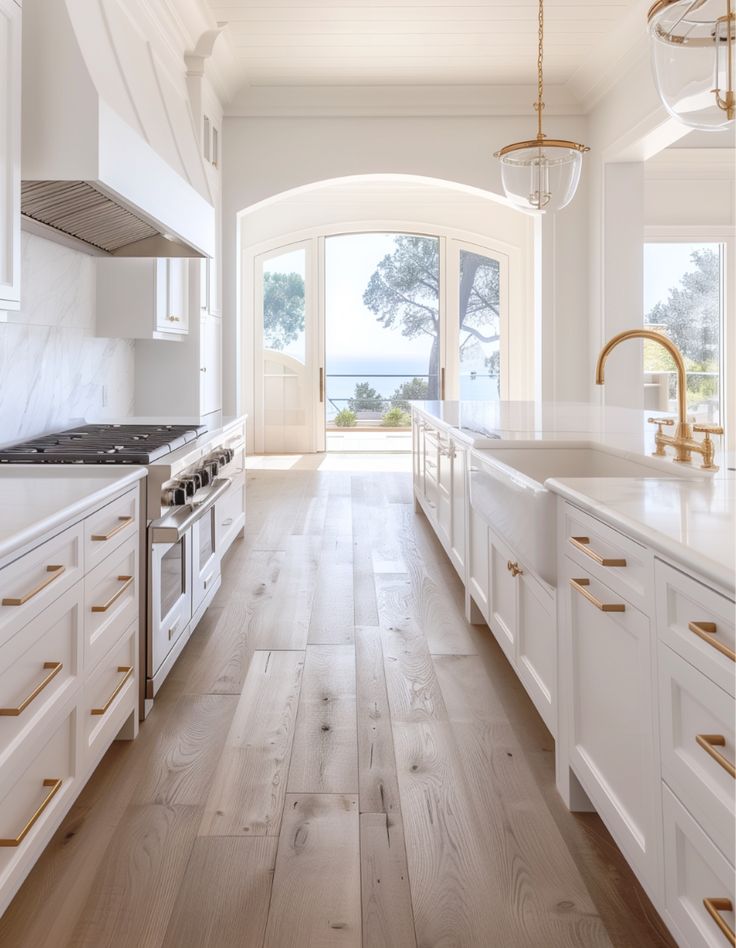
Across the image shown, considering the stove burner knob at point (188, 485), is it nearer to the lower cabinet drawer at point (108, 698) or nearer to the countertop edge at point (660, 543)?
the lower cabinet drawer at point (108, 698)

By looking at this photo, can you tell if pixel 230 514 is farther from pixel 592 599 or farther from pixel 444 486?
pixel 592 599

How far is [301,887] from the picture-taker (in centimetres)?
162

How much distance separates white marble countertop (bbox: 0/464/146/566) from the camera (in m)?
1.44

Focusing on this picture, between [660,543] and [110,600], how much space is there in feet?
4.55

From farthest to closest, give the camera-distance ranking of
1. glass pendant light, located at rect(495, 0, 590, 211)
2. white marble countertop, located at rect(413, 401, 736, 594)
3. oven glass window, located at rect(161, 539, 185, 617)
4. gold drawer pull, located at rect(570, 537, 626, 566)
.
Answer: glass pendant light, located at rect(495, 0, 590, 211)
oven glass window, located at rect(161, 539, 185, 617)
gold drawer pull, located at rect(570, 537, 626, 566)
white marble countertop, located at rect(413, 401, 736, 594)

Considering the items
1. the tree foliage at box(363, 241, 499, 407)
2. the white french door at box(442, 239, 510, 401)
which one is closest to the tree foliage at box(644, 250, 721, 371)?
the white french door at box(442, 239, 510, 401)

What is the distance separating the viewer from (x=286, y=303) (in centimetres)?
948

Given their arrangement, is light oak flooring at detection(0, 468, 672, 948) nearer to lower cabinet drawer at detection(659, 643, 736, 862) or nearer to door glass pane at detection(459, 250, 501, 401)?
lower cabinet drawer at detection(659, 643, 736, 862)

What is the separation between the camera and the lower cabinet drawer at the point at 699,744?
1.05 metres

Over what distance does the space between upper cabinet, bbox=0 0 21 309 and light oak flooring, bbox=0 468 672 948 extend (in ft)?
4.45

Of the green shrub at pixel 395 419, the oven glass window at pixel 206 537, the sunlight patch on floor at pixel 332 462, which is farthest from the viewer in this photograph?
the green shrub at pixel 395 419

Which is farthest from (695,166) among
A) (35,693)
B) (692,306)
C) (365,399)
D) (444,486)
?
(35,693)

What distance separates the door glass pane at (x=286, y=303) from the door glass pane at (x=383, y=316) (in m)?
0.32

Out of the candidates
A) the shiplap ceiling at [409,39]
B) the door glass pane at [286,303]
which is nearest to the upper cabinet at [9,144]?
the shiplap ceiling at [409,39]
